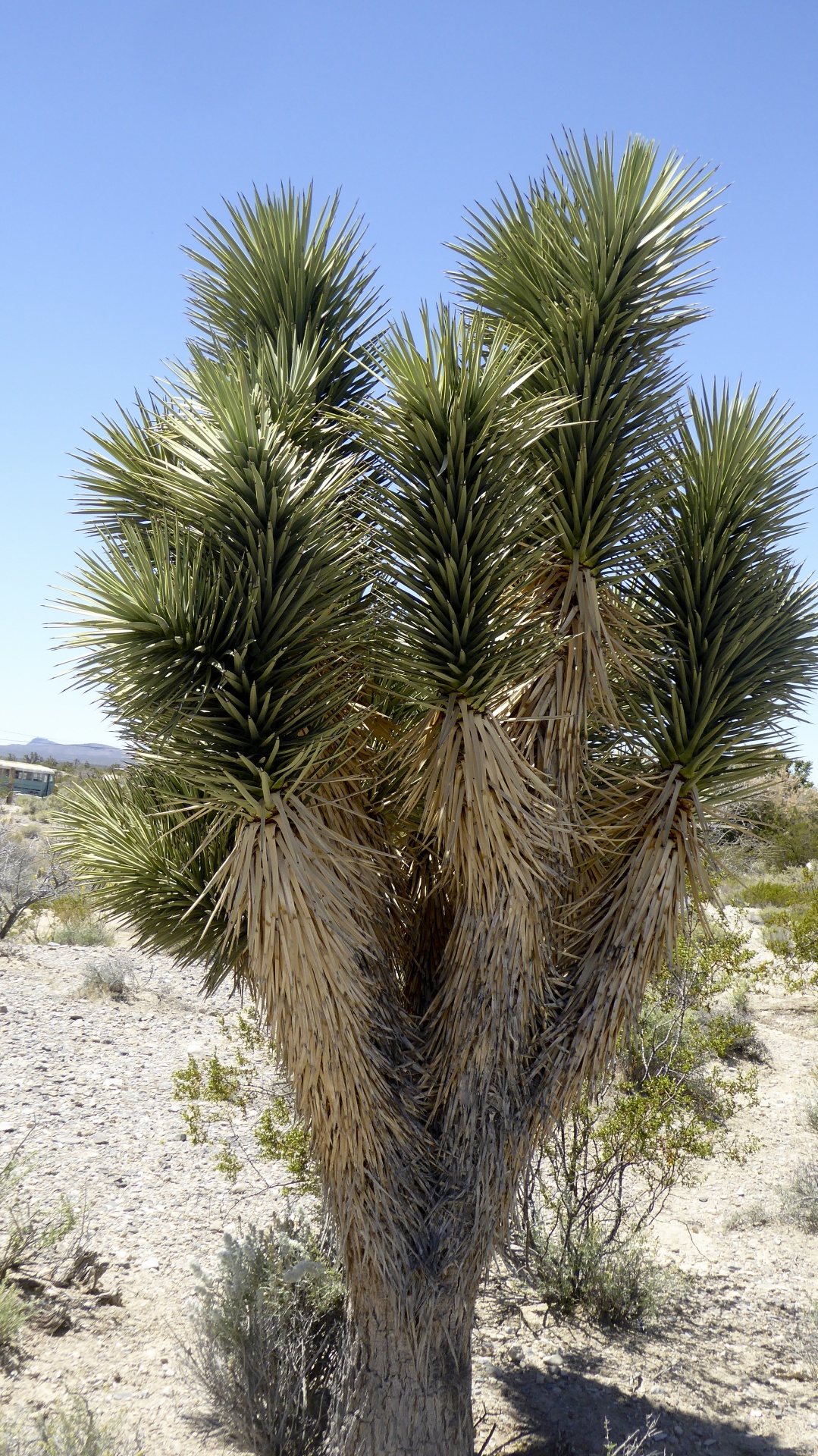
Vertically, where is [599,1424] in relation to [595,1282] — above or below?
below

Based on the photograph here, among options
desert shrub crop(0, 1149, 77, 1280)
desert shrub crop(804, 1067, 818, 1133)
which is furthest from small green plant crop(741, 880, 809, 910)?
desert shrub crop(0, 1149, 77, 1280)

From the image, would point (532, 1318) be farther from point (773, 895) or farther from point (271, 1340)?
point (773, 895)

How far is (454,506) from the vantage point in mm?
3117

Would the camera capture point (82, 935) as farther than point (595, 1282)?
Yes

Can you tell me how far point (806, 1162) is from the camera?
839 cm

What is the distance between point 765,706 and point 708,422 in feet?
3.95

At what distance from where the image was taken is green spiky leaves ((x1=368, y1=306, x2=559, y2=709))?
3105 mm

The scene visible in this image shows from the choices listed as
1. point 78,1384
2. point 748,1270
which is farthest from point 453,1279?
point 748,1270

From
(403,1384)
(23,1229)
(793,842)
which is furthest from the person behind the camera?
(793,842)

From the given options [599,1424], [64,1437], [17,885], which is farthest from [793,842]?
[64,1437]

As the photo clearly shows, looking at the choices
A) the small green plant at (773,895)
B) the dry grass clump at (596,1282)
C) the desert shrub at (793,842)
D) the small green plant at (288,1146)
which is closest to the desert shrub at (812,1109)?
the dry grass clump at (596,1282)

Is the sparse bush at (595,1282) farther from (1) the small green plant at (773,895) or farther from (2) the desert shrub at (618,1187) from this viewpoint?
(1) the small green plant at (773,895)

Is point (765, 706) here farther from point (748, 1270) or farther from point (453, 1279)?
point (748, 1270)

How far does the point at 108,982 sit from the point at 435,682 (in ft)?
35.5
